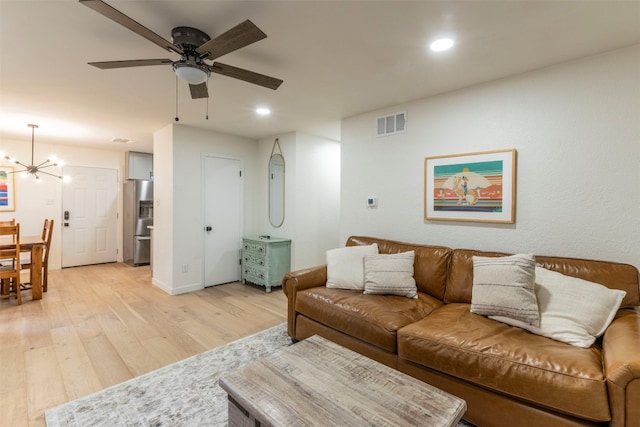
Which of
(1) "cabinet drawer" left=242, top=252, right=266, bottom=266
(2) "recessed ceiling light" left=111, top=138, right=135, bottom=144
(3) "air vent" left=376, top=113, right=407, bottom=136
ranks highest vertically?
(2) "recessed ceiling light" left=111, top=138, right=135, bottom=144

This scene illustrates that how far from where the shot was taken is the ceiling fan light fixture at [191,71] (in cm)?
180

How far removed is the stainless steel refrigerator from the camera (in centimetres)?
588

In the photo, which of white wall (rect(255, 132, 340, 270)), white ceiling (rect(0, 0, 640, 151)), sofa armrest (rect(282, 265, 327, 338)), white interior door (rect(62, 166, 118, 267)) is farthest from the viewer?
white interior door (rect(62, 166, 118, 267))

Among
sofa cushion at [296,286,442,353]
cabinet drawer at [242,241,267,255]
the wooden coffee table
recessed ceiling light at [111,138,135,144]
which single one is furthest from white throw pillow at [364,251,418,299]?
recessed ceiling light at [111,138,135,144]

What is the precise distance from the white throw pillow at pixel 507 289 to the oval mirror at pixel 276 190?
3.08 meters

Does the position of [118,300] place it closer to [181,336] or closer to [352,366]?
[181,336]

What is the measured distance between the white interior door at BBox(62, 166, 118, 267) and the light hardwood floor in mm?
1393

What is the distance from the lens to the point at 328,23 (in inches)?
71.0

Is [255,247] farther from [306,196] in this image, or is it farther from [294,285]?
[294,285]

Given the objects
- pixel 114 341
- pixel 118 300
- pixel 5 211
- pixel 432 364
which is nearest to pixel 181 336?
pixel 114 341

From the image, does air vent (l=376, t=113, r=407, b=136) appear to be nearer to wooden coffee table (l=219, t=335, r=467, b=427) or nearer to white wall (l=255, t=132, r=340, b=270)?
white wall (l=255, t=132, r=340, b=270)

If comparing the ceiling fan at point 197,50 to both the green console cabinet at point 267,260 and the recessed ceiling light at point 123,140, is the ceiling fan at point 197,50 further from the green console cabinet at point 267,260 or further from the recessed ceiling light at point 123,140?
the recessed ceiling light at point 123,140

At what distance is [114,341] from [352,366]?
2.39m

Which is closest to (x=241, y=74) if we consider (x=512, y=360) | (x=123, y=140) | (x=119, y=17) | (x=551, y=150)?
(x=119, y=17)
